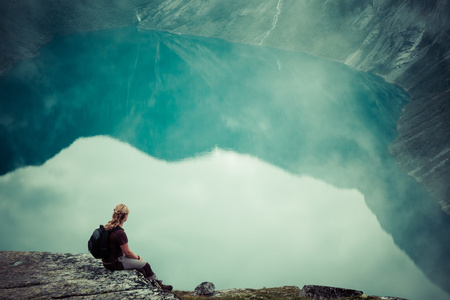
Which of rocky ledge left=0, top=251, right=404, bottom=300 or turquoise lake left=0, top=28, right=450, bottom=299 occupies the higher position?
turquoise lake left=0, top=28, right=450, bottom=299

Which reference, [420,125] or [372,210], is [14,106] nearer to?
[372,210]

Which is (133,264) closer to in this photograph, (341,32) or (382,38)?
(382,38)

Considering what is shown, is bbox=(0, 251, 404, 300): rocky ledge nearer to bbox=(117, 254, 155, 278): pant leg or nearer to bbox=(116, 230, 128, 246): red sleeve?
bbox=(117, 254, 155, 278): pant leg

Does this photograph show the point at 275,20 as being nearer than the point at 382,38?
No

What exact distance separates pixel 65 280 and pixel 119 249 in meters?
1.28

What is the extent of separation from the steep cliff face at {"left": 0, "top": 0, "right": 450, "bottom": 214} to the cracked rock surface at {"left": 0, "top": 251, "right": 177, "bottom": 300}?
101ft

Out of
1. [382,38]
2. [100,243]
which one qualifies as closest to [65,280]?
[100,243]

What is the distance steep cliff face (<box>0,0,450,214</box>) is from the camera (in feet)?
110

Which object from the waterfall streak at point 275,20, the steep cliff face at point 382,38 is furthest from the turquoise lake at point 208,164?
the waterfall streak at point 275,20

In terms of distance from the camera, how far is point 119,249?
7094 millimetres

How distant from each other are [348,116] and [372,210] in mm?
25075

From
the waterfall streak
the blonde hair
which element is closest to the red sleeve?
the blonde hair

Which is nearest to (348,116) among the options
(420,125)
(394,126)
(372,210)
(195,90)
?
(394,126)

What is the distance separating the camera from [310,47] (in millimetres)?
96375
